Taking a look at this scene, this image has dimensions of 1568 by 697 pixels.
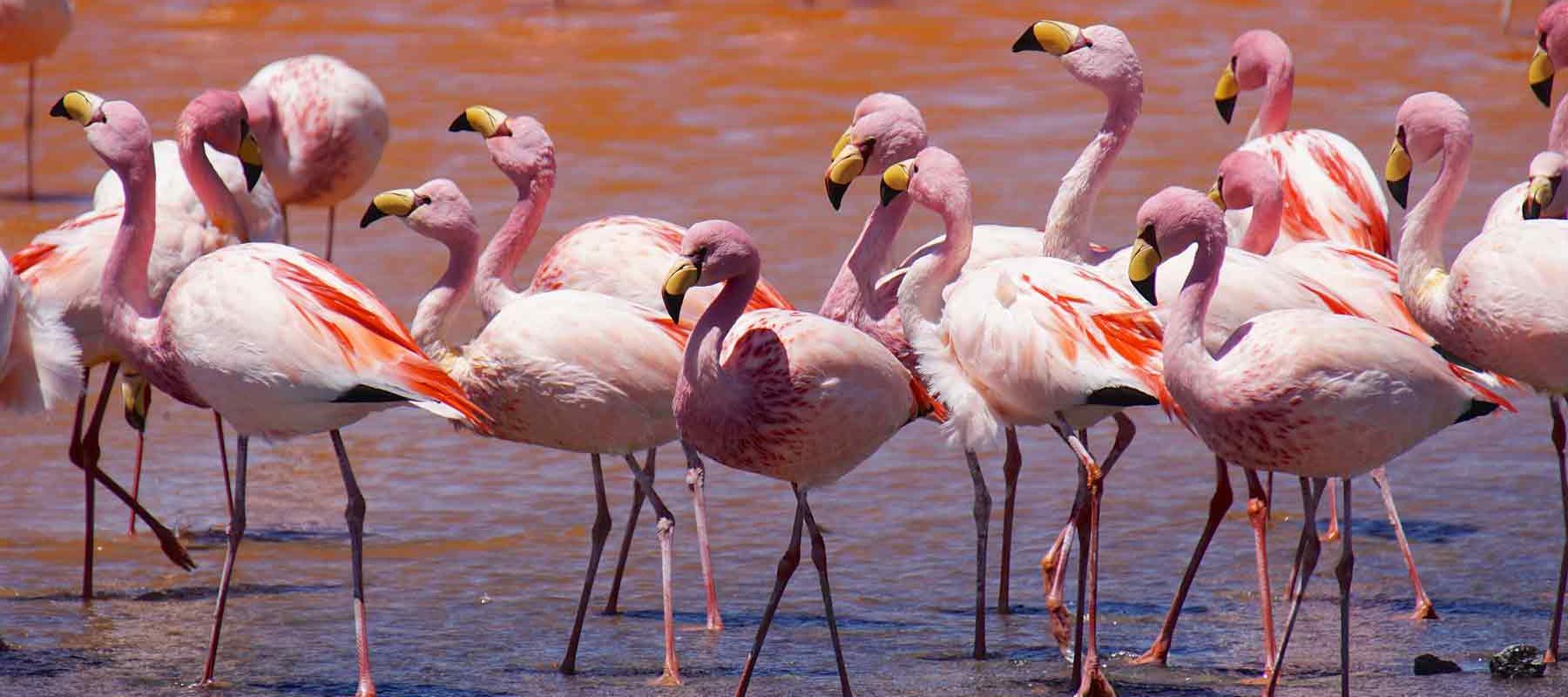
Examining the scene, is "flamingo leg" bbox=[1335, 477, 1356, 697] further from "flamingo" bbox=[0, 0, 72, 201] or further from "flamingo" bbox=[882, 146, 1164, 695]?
"flamingo" bbox=[0, 0, 72, 201]

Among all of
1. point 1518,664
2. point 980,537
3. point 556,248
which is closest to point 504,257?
point 556,248

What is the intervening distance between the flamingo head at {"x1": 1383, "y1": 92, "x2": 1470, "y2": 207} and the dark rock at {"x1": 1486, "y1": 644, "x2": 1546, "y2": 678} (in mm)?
1318

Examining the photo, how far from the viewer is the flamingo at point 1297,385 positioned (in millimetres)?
4492

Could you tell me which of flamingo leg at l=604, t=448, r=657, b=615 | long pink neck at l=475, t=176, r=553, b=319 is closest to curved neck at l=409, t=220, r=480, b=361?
long pink neck at l=475, t=176, r=553, b=319

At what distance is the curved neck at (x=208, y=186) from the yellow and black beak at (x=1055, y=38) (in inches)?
95.9

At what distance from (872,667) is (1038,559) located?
1180 millimetres

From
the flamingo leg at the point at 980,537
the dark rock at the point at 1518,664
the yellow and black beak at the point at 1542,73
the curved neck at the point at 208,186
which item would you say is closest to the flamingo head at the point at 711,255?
the flamingo leg at the point at 980,537

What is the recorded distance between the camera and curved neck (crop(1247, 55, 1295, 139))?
7.80 meters

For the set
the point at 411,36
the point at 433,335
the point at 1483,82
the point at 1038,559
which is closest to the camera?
the point at 433,335

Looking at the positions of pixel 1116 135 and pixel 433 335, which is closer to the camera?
pixel 433 335

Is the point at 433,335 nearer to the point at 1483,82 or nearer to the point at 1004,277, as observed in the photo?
the point at 1004,277

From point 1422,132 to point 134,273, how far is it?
11.0 ft

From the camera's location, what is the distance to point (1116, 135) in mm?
6289

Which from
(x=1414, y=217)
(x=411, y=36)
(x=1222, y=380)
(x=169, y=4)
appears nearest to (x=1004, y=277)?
(x=1222, y=380)
